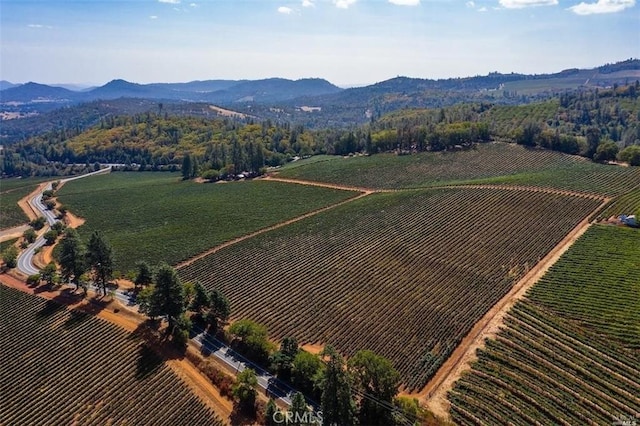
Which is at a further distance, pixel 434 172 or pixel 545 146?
pixel 545 146

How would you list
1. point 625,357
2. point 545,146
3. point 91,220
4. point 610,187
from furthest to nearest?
point 545,146, point 91,220, point 610,187, point 625,357

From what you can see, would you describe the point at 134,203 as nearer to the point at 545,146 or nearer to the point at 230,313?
the point at 230,313

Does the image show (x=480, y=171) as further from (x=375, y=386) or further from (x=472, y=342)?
(x=375, y=386)

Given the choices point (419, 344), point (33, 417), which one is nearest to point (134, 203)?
point (33, 417)

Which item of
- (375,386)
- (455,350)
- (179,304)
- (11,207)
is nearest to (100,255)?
(179,304)

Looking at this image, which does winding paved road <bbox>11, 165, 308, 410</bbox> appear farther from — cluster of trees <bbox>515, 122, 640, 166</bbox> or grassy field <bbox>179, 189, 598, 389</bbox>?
cluster of trees <bbox>515, 122, 640, 166</bbox>

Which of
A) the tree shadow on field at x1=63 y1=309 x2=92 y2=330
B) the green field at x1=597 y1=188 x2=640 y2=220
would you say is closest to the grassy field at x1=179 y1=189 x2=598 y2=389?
the green field at x1=597 y1=188 x2=640 y2=220
